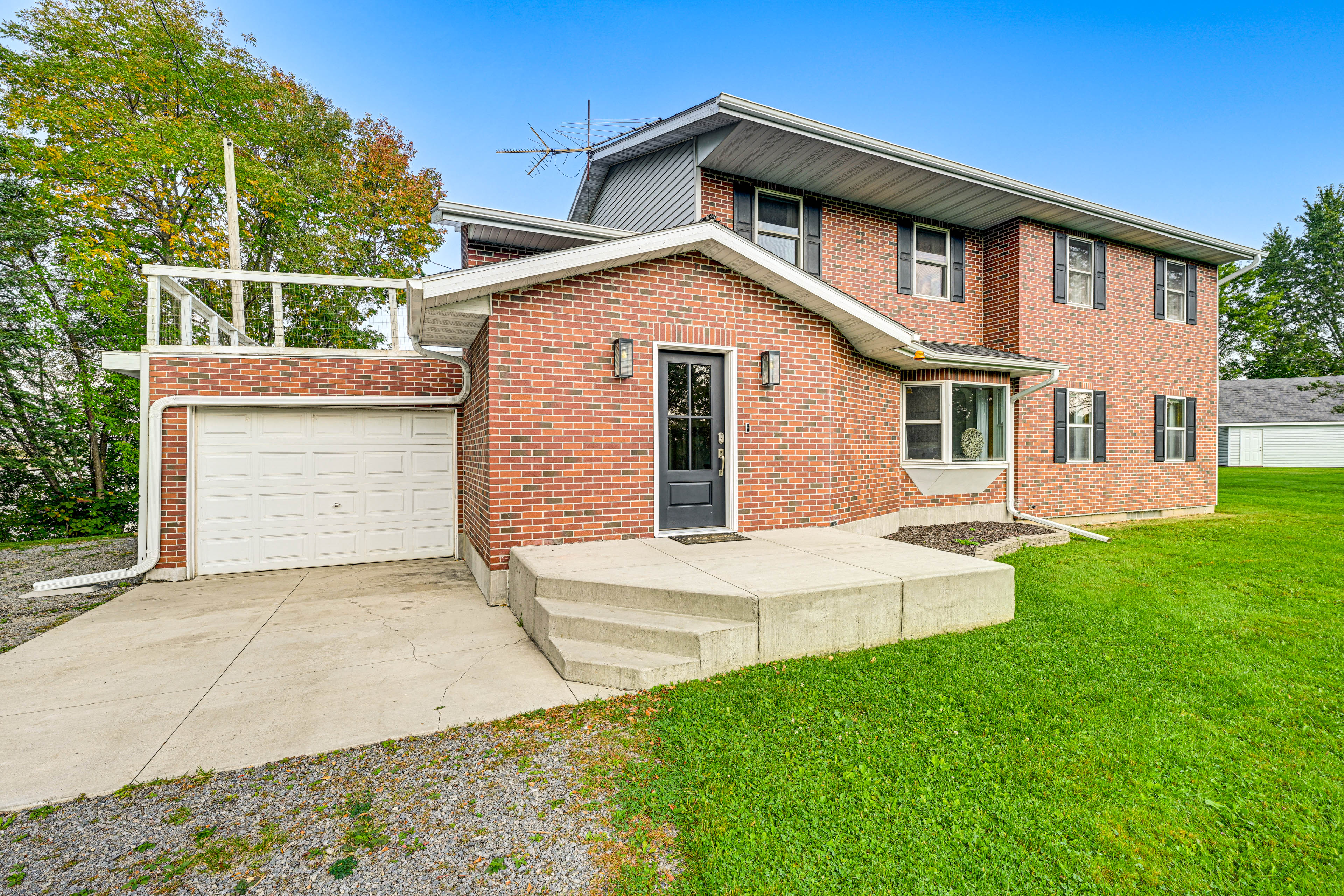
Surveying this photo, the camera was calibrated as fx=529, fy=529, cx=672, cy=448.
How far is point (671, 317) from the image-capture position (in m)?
5.78

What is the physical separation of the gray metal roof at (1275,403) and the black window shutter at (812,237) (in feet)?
94.1

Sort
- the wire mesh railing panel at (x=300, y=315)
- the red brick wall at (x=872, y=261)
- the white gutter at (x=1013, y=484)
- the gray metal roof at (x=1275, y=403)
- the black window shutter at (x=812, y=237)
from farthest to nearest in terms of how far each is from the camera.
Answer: the gray metal roof at (x=1275, y=403) < the white gutter at (x=1013, y=484) < the black window shutter at (x=812, y=237) < the red brick wall at (x=872, y=261) < the wire mesh railing panel at (x=300, y=315)

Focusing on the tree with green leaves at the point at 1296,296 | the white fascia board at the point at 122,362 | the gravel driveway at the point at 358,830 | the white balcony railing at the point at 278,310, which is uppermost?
the tree with green leaves at the point at 1296,296

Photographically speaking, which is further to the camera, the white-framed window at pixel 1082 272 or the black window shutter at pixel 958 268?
the white-framed window at pixel 1082 272

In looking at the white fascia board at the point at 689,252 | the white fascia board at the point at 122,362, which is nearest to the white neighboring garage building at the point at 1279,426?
the white fascia board at the point at 689,252

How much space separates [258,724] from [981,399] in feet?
31.5

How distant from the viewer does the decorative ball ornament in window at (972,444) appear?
28.1 ft

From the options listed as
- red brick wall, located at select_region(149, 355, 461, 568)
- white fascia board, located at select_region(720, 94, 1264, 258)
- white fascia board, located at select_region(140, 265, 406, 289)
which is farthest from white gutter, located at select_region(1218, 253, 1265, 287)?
red brick wall, located at select_region(149, 355, 461, 568)

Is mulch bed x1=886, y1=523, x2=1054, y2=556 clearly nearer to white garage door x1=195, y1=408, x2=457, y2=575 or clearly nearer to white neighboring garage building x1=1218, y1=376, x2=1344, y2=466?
white garage door x1=195, y1=408, x2=457, y2=575

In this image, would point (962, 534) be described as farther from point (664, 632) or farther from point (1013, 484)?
point (664, 632)

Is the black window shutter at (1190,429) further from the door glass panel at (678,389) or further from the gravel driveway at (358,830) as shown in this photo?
the gravel driveway at (358,830)

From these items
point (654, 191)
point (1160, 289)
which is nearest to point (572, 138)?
point (654, 191)

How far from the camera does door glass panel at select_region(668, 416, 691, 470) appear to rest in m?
5.88

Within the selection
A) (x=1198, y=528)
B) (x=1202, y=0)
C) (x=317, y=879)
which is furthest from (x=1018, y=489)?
(x=1202, y=0)
